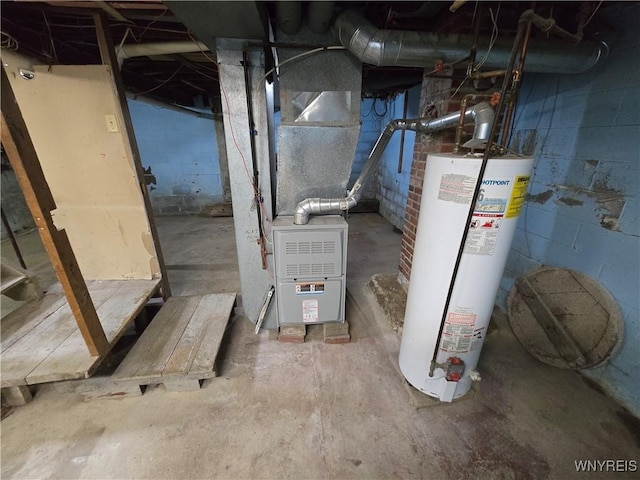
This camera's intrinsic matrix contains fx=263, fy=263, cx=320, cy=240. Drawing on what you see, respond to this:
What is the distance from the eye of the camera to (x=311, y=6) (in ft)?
4.30

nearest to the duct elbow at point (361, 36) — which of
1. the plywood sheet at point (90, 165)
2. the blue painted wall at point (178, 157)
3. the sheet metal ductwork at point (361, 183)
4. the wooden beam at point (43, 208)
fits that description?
the sheet metal ductwork at point (361, 183)

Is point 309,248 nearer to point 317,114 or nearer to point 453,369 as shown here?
point 317,114

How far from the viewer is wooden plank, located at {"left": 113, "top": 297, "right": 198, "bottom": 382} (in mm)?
1562

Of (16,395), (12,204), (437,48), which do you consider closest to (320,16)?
(437,48)

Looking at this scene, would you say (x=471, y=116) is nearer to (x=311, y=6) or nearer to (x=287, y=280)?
(x=311, y=6)

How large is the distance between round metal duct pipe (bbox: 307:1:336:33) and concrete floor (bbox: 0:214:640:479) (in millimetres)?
2063

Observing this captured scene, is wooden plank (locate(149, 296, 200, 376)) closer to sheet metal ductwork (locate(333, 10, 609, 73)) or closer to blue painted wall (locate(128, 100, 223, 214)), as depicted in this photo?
sheet metal ductwork (locate(333, 10, 609, 73))

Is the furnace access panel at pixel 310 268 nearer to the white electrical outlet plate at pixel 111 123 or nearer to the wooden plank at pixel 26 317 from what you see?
the white electrical outlet plate at pixel 111 123

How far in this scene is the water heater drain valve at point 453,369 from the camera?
140 centimetres

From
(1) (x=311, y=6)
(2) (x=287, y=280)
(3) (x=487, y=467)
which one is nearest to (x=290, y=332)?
(2) (x=287, y=280)

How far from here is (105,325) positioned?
1704 mm

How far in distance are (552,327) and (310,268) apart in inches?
66.6

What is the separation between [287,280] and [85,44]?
2.50 m

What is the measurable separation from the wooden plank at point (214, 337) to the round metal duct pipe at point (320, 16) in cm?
201
